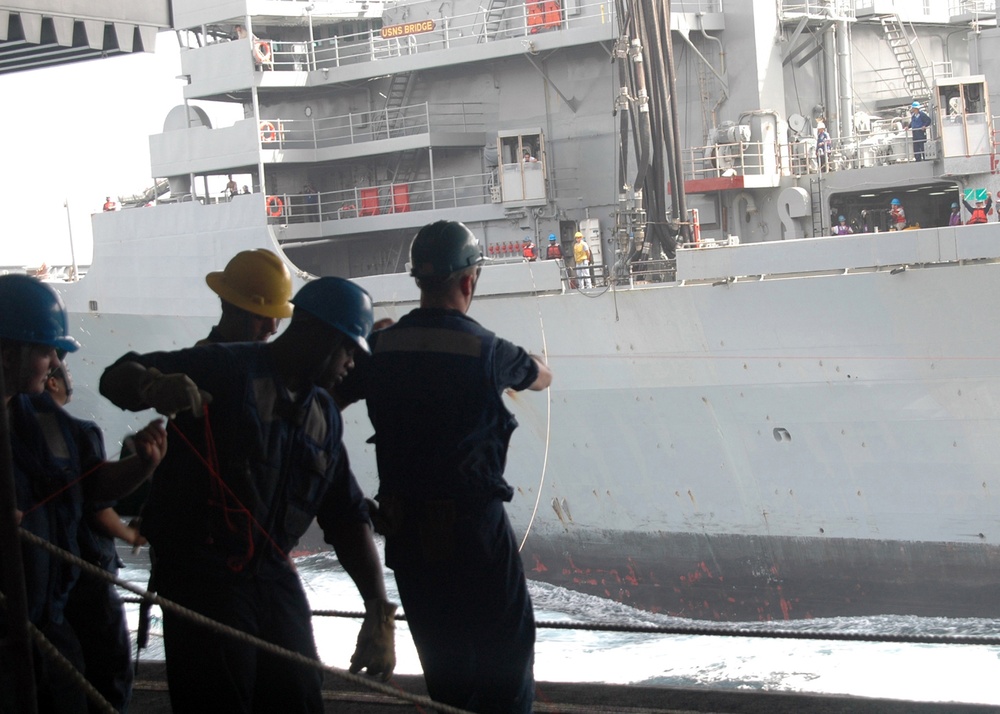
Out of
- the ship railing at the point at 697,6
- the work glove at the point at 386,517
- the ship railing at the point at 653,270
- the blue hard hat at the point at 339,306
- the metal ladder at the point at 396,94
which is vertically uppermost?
the ship railing at the point at 697,6

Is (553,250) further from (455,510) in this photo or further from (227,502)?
(227,502)

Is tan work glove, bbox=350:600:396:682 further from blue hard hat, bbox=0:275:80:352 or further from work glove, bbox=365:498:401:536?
blue hard hat, bbox=0:275:80:352

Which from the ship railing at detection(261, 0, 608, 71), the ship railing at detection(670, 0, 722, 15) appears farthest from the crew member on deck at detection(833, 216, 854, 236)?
the ship railing at detection(261, 0, 608, 71)

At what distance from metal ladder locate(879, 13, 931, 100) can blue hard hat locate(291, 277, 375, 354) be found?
12.7 meters

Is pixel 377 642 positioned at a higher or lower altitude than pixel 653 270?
lower

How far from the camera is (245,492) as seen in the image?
7.00 ft

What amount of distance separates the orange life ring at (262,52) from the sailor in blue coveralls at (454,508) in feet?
42.0

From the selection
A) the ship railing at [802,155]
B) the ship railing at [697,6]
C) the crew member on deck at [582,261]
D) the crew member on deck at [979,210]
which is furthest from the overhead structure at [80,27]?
the ship railing at [697,6]

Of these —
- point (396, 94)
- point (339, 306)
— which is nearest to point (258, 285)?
point (339, 306)

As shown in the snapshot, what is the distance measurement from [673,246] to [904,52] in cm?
451

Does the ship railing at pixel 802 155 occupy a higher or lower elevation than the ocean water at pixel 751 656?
higher

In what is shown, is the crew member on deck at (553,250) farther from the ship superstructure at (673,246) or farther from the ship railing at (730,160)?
the ship railing at (730,160)

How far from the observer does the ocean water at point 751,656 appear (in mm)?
10359

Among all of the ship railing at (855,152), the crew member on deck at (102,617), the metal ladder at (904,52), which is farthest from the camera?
the metal ladder at (904,52)
